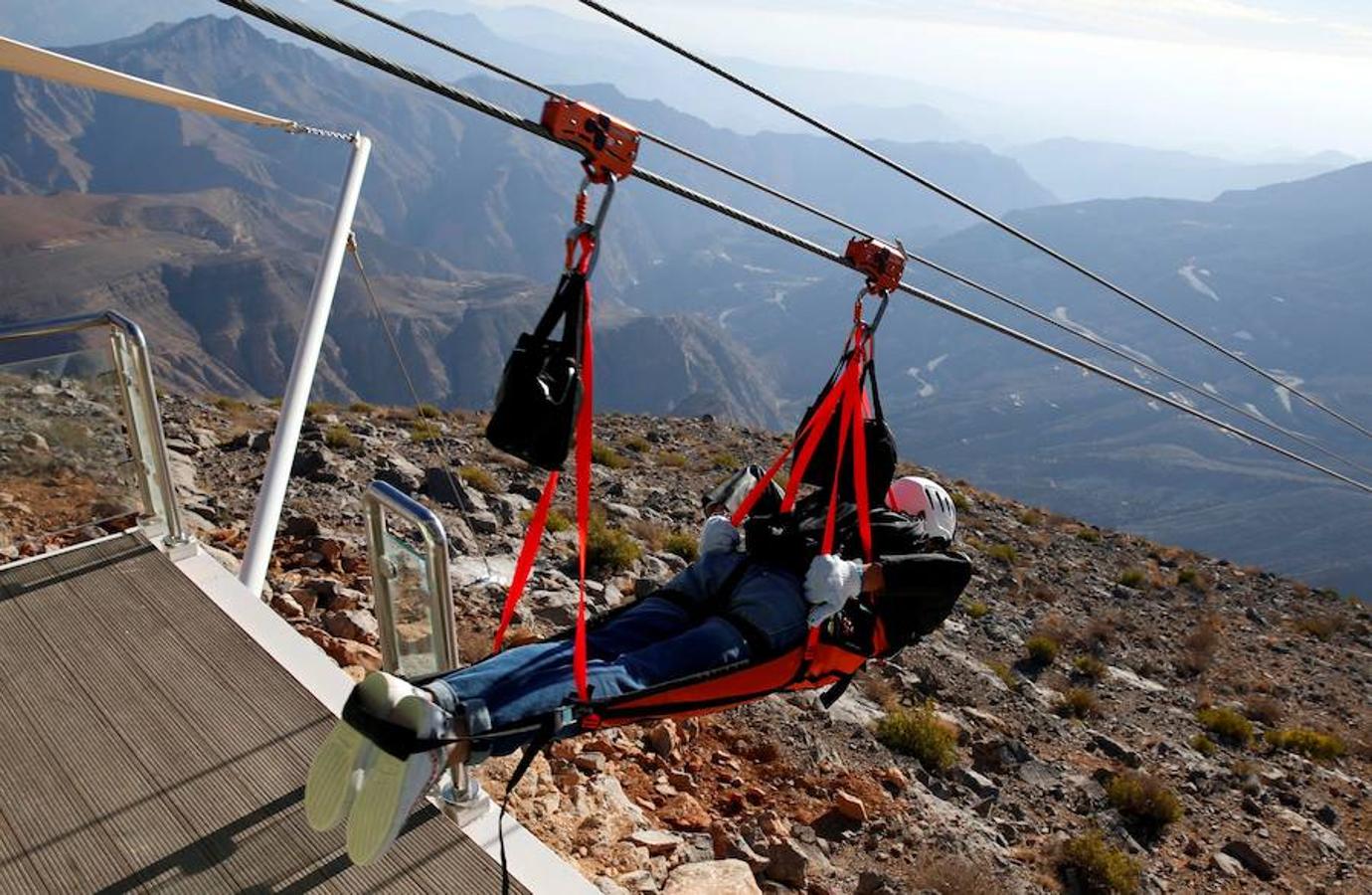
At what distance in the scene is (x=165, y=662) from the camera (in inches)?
212

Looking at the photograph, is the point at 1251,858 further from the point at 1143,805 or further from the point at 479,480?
the point at 479,480

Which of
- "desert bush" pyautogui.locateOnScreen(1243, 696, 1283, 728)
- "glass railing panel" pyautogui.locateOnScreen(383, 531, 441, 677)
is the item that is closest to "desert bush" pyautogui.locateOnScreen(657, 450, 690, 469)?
"desert bush" pyautogui.locateOnScreen(1243, 696, 1283, 728)

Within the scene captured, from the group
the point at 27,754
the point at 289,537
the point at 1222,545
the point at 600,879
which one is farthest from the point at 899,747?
the point at 1222,545

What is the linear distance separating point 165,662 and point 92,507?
69.6 inches

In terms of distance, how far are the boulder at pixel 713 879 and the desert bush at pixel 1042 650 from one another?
30.2ft

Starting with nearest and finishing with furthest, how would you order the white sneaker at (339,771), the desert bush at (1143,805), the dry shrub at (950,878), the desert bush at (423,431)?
the white sneaker at (339,771)
the dry shrub at (950,878)
the desert bush at (1143,805)
the desert bush at (423,431)

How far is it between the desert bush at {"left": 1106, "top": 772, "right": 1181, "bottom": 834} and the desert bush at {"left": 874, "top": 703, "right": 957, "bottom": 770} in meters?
1.82

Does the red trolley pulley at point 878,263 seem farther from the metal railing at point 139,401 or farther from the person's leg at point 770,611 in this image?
the metal railing at point 139,401

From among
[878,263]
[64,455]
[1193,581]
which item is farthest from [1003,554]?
[64,455]

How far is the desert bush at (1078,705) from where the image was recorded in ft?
39.9

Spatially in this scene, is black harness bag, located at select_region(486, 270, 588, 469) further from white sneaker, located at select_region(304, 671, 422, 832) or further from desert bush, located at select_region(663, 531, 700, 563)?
desert bush, located at select_region(663, 531, 700, 563)

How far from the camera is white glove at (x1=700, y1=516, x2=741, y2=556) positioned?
5855 mm

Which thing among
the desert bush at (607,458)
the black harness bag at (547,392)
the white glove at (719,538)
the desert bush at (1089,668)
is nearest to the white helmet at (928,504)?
the white glove at (719,538)

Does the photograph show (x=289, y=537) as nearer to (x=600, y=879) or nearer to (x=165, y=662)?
(x=165, y=662)
